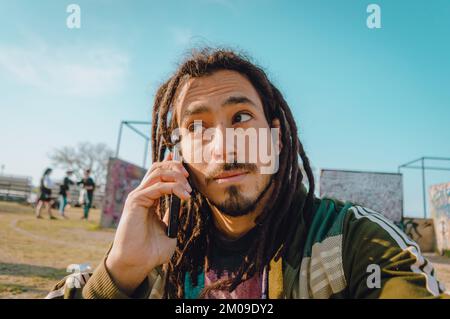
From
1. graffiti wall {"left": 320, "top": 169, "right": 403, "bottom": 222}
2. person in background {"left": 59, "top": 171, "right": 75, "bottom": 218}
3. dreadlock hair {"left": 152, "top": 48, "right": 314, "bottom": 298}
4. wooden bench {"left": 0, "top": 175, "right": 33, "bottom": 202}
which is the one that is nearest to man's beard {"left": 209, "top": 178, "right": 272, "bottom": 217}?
dreadlock hair {"left": 152, "top": 48, "right": 314, "bottom": 298}

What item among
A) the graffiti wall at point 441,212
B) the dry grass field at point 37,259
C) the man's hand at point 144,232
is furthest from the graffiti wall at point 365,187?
the man's hand at point 144,232

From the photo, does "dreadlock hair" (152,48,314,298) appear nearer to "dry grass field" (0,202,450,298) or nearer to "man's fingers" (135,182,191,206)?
"man's fingers" (135,182,191,206)

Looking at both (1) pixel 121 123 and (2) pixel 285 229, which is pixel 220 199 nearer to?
(2) pixel 285 229

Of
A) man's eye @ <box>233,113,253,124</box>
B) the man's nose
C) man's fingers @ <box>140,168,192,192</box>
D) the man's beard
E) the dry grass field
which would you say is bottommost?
the dry grass field

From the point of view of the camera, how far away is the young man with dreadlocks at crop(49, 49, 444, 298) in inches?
46.2

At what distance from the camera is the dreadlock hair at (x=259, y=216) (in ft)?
4.85

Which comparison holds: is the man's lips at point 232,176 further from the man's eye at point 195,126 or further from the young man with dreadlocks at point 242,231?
the man's eye at point 195,126

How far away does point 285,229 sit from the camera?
1504 mm

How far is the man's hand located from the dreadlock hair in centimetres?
19

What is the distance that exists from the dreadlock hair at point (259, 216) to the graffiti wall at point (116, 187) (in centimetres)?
1050

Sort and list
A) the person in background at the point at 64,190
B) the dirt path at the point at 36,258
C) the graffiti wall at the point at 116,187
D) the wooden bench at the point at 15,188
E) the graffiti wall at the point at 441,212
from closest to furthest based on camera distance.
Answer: the dirt path at the point at 36,258, the graffiti wall at the point at 441,212, the graffiti wall at the point at 116,187, the person in background at the point at 64,190, the wooden bench at the point at 15,188

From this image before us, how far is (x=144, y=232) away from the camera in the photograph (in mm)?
1457
